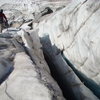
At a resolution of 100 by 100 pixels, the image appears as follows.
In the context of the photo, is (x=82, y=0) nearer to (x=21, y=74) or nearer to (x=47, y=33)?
(x=47, y=33)

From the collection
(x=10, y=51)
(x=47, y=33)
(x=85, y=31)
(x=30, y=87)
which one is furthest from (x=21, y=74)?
(x=47, y=33)

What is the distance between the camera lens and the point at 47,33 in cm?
557

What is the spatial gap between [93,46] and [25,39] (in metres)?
1.46

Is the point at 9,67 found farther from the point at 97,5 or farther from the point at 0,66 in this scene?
the point at 97,5

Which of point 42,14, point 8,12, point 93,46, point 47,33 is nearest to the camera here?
point 93,46

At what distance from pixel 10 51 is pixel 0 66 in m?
0.93

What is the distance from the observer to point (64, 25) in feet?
16.1

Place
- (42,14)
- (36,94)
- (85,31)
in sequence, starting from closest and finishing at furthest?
(36,94) < (85,31) < (42,14)

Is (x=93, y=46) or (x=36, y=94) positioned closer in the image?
(x=36, y=94)

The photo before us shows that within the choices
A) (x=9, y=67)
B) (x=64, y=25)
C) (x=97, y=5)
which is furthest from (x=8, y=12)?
(x=9, y=67)

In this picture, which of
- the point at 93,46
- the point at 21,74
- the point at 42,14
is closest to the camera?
the point at 21,74

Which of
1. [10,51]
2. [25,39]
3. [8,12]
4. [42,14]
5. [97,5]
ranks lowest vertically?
[8,12]

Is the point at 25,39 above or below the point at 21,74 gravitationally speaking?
below

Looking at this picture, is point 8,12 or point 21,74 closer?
point 21,74
